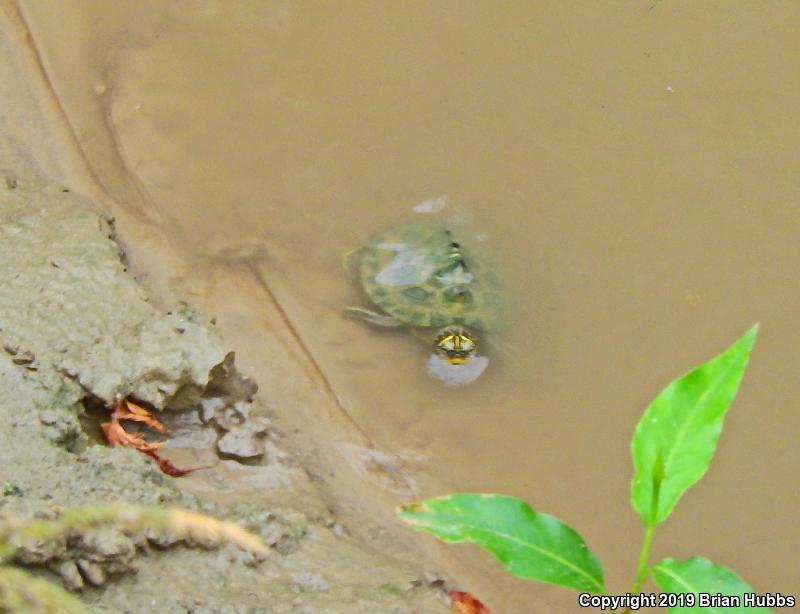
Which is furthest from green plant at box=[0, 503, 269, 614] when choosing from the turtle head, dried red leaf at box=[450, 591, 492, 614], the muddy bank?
the turtle head

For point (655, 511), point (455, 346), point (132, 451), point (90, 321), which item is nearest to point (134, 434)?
point (132, 451)

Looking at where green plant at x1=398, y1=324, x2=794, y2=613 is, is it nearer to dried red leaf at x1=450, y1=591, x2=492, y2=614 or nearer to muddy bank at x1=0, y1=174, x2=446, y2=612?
muddy bank at x1=0, y1=174, x2=446, y2=612

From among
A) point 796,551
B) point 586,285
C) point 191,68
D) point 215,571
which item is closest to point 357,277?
point 586,285

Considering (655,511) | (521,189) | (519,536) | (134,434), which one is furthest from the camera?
(521,189)

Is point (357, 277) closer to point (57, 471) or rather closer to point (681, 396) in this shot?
point (57, 471)

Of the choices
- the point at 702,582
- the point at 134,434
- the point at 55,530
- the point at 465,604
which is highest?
the point at 134,434

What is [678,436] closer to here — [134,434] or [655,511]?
[655,511]
